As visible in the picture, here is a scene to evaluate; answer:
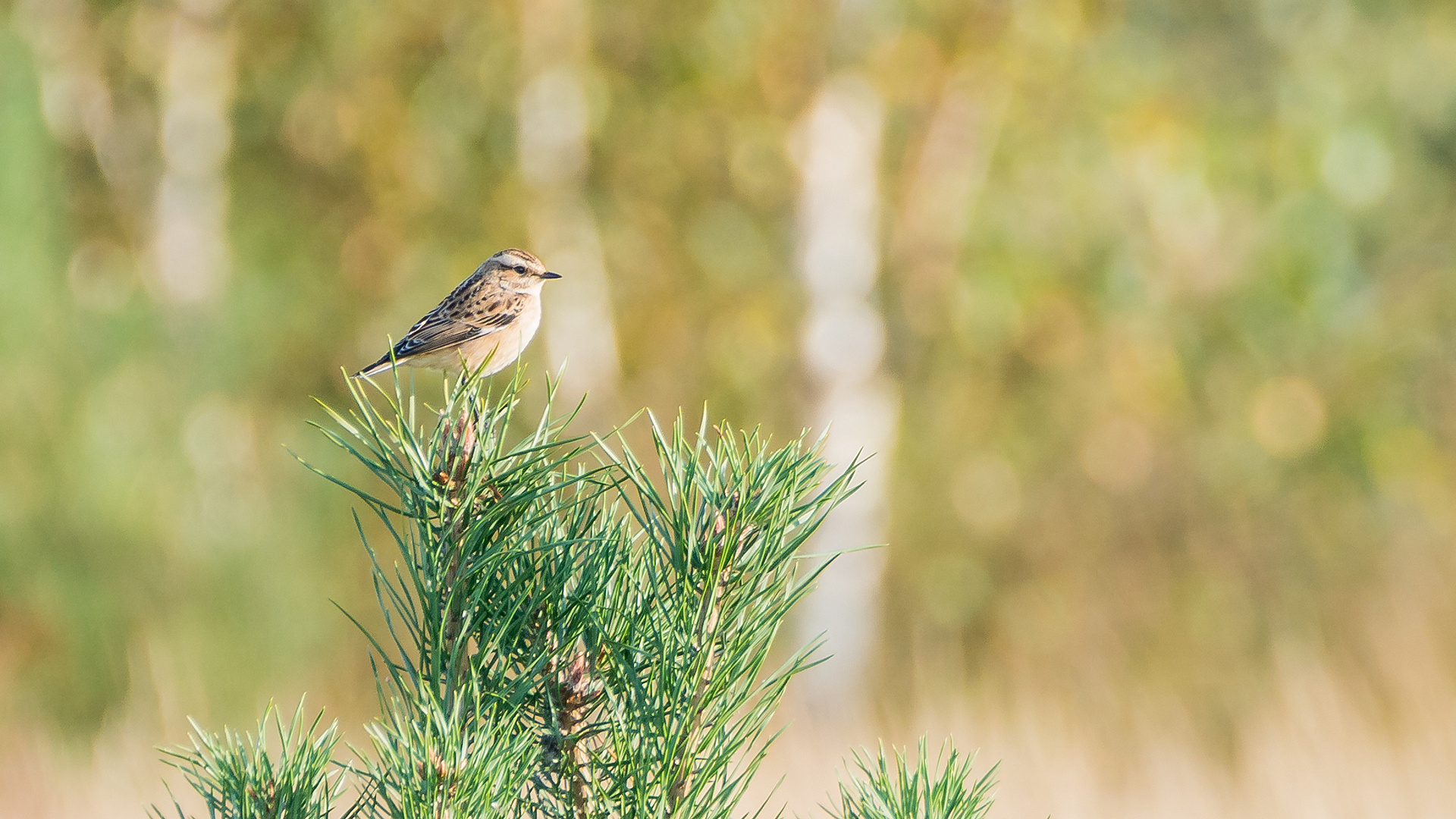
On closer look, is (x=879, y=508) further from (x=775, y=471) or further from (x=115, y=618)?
(x=775, y=471)

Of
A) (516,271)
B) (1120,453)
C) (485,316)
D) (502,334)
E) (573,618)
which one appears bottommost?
(573,618)

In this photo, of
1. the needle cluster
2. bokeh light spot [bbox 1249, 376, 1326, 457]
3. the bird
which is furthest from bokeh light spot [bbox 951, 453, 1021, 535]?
the needle cluster

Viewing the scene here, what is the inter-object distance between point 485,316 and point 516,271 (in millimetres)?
141

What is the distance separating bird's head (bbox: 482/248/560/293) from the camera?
2869mm

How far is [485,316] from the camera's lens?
9.52 ft

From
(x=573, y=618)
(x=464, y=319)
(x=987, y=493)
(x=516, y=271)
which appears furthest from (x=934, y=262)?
(x=573, y=618)

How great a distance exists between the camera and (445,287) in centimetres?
1024

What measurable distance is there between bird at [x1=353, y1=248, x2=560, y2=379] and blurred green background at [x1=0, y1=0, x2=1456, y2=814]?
2839 mm

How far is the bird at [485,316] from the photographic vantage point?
2.80 m

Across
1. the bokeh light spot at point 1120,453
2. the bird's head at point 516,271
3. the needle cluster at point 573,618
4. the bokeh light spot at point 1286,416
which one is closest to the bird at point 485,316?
the bird's head at point 516,271

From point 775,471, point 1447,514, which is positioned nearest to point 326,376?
point 1447,514

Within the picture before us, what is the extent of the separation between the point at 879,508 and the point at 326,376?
6.18m

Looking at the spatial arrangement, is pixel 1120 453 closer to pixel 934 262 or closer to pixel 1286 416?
pixel 1286 416

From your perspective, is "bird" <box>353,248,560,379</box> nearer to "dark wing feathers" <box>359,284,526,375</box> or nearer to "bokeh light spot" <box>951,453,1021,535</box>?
"dark wing feathers" <box>359,284,526,375</box>
